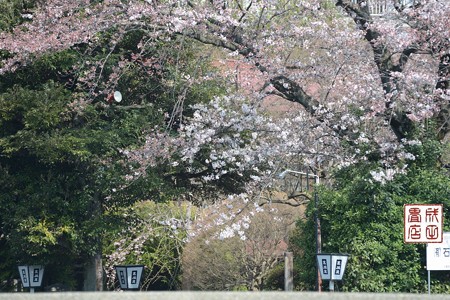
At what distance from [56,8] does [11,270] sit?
769 cm

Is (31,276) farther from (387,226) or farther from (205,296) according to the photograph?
(205,296)

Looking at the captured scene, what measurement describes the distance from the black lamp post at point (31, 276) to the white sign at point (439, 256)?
25.1 feet

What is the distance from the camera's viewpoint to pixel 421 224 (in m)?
12.7

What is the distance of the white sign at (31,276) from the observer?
16453 mm

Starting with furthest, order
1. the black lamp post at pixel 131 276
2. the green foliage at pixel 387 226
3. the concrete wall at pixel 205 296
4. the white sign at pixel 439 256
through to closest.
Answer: the green foliage at pixel 387 226
the black lamp post at pixel 131 276
the white sign at pixel 439 256
the concrete wall at pixel 205 296

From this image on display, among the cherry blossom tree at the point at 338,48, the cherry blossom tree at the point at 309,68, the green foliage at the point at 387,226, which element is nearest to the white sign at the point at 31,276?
the cherry blossom tree at the point at 309,68

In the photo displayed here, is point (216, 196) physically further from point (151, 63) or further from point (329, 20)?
point (329, 20)

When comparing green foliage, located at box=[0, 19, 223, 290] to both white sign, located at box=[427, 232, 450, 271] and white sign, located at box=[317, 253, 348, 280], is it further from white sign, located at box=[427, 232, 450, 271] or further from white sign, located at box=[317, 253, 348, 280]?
white sign, located at box=[427, 232, 450, 271]

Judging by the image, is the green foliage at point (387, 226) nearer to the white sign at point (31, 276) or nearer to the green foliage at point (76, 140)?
the green foliage at point (76, 140)

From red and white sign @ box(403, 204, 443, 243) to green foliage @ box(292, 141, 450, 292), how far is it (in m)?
1.47

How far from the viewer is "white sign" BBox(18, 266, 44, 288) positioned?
54.0ft

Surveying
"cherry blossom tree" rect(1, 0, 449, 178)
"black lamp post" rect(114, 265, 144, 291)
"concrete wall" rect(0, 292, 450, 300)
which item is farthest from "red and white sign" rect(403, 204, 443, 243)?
"concrete wall" rect(0, 292, 450, 300)

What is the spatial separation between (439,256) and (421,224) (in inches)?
44.7

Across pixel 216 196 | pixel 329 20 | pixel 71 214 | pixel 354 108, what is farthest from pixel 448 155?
pixel 71 214
